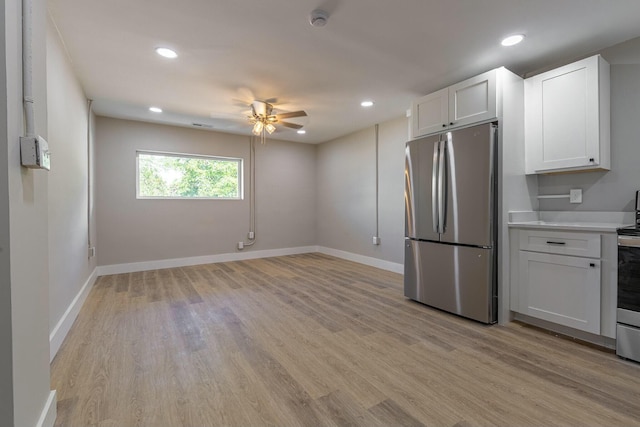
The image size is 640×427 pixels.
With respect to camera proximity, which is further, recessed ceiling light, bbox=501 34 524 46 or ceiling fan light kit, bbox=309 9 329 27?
recessed ceiling light, bbox=501 34 524 46

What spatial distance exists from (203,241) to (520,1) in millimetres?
5235

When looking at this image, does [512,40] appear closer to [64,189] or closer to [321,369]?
[321,369]

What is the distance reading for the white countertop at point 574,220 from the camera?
2.27 m

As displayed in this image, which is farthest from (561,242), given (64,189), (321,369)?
(64,189)

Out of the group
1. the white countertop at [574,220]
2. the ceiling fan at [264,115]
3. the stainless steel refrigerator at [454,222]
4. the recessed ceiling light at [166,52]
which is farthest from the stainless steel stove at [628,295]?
the recessed ceiling light at [166,52]

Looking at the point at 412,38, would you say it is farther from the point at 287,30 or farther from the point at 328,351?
the point at 328,351

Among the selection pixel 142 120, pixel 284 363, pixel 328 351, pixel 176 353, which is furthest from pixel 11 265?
pixel 142 120

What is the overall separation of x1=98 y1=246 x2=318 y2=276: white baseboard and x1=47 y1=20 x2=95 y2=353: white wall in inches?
44.9

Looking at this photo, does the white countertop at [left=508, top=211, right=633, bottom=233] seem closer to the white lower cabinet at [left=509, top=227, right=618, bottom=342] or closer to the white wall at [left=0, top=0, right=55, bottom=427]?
the white lower cabinet at [left=509, top=227, right=618, bottom=342]

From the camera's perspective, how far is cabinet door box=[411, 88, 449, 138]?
9.88 ft

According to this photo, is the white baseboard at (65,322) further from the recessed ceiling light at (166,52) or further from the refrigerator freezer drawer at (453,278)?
the refrigerator freezer drawer at (453,278)

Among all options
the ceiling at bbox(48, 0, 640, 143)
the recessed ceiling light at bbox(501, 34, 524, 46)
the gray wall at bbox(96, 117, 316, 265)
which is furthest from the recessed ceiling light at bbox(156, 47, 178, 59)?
the recessed ceiling light at bbox(501, 34, 524, 46)

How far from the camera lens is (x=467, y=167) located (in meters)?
2.74

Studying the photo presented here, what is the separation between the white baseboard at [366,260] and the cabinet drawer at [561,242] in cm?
210
